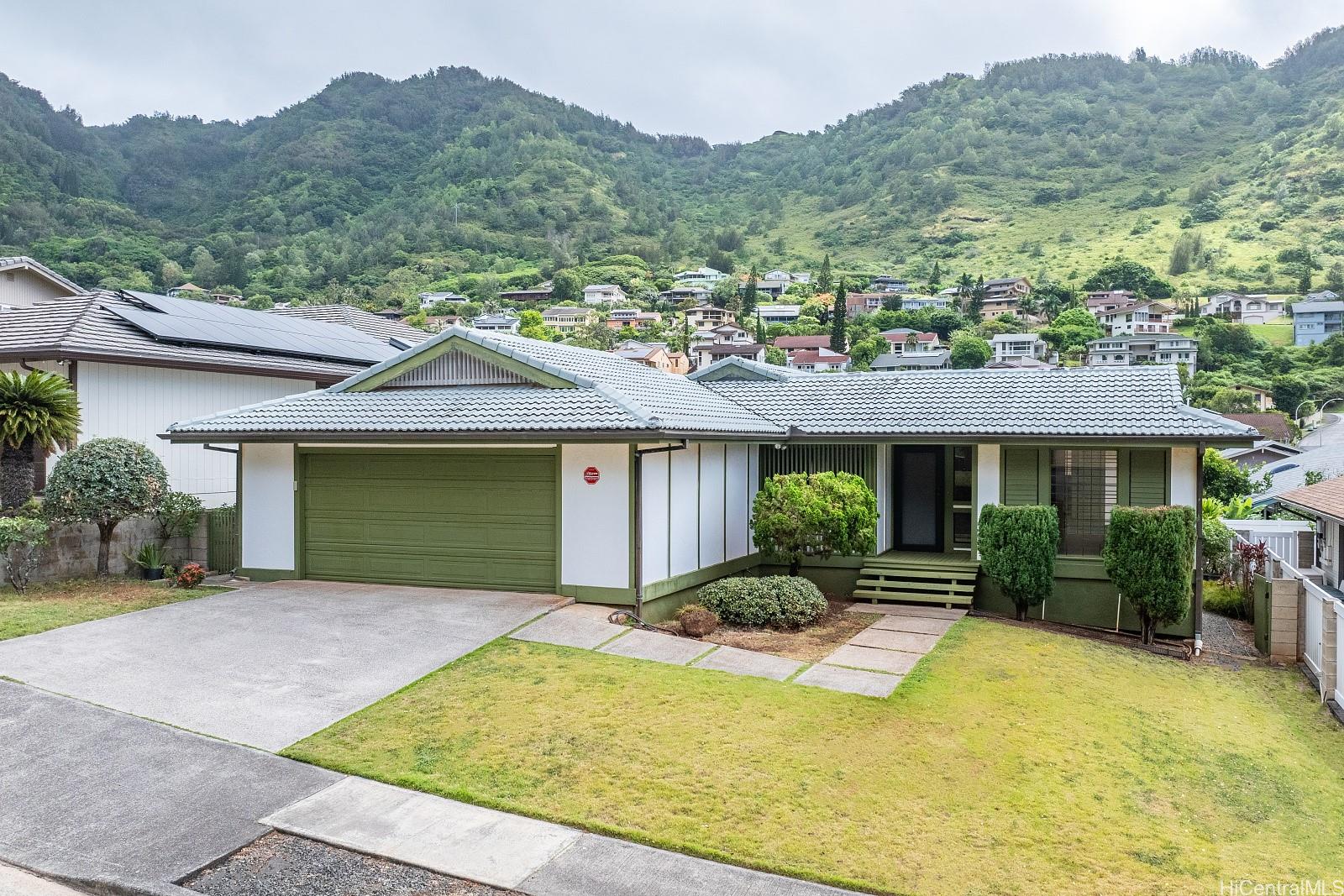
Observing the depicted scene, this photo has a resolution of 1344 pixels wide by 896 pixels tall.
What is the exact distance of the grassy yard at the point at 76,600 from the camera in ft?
35.7

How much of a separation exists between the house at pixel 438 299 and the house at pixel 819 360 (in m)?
40.4

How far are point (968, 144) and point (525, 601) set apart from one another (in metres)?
170

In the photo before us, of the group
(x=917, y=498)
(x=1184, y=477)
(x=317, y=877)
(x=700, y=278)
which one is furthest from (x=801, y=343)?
(x=317, y=877)

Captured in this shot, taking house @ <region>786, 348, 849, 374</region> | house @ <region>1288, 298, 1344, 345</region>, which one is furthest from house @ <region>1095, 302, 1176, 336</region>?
house @ <region>786, 348, 849, 374</region>

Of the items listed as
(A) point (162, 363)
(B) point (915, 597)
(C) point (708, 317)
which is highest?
(C) point (708, 317)

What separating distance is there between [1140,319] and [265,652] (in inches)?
4096

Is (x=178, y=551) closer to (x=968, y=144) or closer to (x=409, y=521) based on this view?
(x=409, y=521)

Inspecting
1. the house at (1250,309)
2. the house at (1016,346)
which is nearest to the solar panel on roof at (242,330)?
the house at (1016,346)

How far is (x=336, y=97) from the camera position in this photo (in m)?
150

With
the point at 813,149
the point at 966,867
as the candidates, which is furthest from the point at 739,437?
the point at 813,149

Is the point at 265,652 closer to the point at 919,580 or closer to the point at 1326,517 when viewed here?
the point at 919,580

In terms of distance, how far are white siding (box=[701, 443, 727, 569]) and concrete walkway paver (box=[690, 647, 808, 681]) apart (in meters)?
3.27

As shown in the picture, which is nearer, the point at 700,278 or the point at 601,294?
the point at 601,294

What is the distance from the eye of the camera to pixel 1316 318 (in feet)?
300
